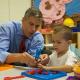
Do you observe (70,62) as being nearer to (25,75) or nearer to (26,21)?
(25,75)

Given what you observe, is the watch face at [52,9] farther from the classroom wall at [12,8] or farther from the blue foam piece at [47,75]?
the blue foam piece at [47,75]

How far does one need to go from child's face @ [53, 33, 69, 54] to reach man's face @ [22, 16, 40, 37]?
0.17m

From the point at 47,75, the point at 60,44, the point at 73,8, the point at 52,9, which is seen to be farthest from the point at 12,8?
the point at 47,75

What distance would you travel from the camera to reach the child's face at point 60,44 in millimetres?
1356

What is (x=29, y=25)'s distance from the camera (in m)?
1.47

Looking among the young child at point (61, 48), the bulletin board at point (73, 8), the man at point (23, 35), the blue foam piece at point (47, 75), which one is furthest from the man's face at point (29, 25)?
the bulletin board at point (73, 8)

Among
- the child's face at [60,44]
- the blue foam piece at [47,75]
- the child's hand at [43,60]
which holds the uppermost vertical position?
the child's face at [60,44]

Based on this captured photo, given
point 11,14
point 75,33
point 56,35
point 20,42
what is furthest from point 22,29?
point 11,14

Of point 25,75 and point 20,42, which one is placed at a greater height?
point 20,42

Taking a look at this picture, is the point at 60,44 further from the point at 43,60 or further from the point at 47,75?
the point at 47,75

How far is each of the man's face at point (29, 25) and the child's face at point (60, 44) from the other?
0.17 meters

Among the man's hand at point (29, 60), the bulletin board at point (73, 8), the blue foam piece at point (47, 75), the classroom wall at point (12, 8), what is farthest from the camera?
the classroom wall at point (12, 8)

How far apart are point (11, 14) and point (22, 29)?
150cm

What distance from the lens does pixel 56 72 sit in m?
1.08
